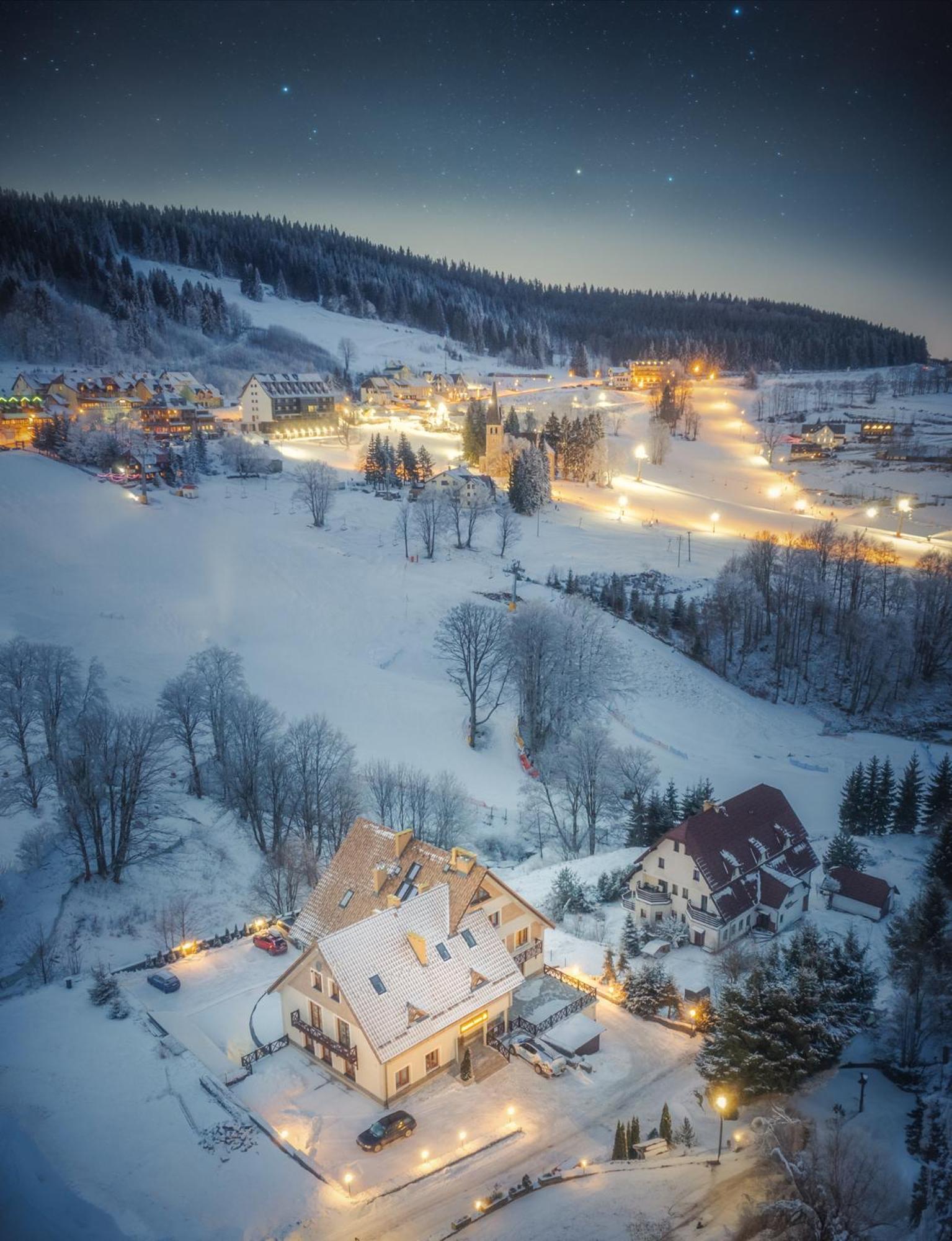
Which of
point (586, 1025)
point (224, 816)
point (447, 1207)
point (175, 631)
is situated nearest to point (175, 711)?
point (224, 816)

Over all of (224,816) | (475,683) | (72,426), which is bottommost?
(224,816)

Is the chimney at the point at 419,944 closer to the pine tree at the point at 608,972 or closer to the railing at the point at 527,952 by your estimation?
the railing at the point at 527,952

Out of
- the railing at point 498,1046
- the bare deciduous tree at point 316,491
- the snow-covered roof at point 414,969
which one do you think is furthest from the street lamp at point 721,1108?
the bare deciduous tree at point 316,491

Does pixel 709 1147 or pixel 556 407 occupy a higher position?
pixel 556 407

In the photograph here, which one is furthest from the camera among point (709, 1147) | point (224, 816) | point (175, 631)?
point (175, 631)

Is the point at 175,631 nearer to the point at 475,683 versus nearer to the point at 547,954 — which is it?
the point at 475,683

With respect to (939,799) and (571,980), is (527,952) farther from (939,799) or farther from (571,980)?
(939,799)

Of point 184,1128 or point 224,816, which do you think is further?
point 224,816
